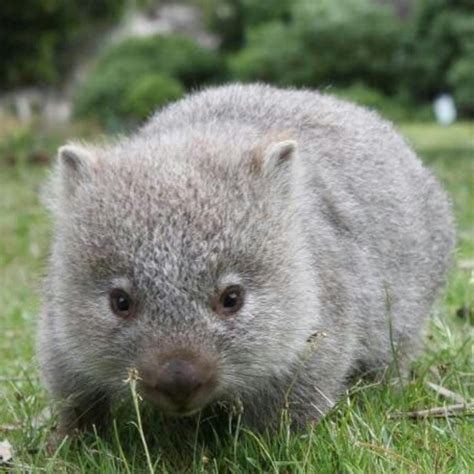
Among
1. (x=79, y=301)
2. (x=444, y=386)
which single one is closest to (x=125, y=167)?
(x=79, y=301)

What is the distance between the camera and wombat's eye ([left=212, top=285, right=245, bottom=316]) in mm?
3986

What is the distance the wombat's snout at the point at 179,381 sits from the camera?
Answer: 12.3ft

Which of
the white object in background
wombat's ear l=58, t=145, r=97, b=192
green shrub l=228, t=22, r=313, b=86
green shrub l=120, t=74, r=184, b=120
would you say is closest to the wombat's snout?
wombat's ear l=58, t=145, r=97, b=192

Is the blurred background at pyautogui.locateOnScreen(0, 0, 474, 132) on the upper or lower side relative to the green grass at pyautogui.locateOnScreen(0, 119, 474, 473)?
lower

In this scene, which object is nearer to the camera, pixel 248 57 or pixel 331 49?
pixel 331 49

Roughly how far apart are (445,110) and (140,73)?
5768 millimetres

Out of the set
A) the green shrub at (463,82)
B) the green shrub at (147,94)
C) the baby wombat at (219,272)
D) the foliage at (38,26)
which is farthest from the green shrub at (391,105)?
the baby wombat at (219,272)

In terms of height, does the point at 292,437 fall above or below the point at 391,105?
above

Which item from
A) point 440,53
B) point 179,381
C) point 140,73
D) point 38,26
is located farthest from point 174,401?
point 140,73

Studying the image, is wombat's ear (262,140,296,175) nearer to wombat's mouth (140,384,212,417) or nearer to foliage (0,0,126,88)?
wombat's mouth (140,384,212,417)

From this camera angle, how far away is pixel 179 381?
12.3 feet

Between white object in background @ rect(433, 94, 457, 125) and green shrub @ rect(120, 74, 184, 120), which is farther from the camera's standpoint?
white object in background @ rect(433, 94, 457, 125)

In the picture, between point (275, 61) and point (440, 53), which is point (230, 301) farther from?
point (275, 61)

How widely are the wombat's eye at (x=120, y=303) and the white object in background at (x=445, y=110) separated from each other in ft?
52.8
